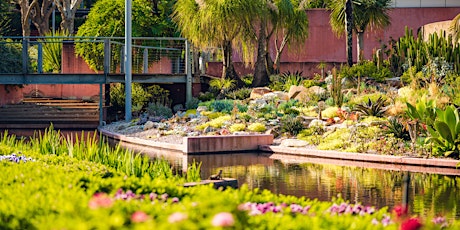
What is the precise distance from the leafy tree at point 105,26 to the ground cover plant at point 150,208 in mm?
22974

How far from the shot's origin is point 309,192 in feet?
46.0

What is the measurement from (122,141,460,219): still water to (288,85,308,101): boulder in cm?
722

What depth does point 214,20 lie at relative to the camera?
31031mm

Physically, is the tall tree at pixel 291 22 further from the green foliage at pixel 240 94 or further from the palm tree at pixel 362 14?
the green foliage at pixel 240 94

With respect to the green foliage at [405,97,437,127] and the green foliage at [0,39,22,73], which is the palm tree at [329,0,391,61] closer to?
the green foliage at [0,39,22,73]

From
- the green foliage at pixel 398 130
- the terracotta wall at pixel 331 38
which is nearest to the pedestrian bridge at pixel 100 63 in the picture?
the terracotta wall at pixel 331 38

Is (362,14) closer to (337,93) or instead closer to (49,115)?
(337,93)

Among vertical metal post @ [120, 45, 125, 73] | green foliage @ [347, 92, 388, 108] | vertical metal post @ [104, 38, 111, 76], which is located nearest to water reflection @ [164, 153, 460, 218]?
green foliage @ [347, 92, 388, 108]

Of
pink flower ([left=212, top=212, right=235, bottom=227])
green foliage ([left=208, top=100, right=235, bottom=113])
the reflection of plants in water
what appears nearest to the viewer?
pink flower ([left=212, top=212, right=235, bottom=227])

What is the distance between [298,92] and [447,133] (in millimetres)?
10267

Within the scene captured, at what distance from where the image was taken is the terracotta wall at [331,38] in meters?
39.3

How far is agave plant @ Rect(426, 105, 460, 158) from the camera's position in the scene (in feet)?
60.4

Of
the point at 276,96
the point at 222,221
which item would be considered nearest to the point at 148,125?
the point at 276,96

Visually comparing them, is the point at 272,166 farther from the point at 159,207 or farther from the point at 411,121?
the point at 159,207
